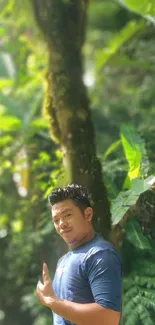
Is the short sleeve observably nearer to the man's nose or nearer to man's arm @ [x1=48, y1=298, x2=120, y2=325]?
man's arm @ [x1=48, y1=298, x2=120, y2=325]

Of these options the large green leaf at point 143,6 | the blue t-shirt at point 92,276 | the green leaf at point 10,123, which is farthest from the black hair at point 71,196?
the green leaf at point 10,123

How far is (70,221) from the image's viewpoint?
138 centimetres

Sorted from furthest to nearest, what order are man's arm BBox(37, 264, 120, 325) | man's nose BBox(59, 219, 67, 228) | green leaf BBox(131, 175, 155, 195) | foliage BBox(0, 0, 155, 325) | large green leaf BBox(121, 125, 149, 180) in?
foliage BBox(0, 0, 155, 325), large green leaf BBox(121, 125, 149, 180), green leaf BBox(131, 175, 155, 195), man's nose BBox(59, 219, 67, 228), man's arm BBox(37, 264, 120, 325)

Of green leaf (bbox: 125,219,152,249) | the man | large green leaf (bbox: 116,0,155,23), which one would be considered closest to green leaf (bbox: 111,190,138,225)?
green leaf (bbox: 125,219,152,249)

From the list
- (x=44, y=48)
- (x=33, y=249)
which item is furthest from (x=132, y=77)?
(x=44, y=48)

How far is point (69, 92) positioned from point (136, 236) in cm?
71

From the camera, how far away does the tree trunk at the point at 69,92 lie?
1.97 meters

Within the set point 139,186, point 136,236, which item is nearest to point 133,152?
point 139,186

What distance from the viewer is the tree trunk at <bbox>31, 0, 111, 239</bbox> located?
197 centimetres

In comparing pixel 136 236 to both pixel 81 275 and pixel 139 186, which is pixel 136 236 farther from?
pixel 81 275

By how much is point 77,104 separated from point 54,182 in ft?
1.22

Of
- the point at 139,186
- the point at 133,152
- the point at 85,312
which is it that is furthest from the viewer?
the point at 133,152

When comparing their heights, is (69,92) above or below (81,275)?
above

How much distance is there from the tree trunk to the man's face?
0.49 metres
